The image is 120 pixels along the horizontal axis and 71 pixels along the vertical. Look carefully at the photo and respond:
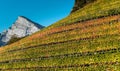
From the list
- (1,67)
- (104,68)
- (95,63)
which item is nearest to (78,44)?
(95,63)

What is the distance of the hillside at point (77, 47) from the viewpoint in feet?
148

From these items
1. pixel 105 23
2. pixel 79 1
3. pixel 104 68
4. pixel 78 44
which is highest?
pixel 79 1

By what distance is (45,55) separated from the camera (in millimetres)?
56625

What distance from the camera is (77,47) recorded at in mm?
53250

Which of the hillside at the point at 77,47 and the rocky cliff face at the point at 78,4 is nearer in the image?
the hillside at the point at 77,47

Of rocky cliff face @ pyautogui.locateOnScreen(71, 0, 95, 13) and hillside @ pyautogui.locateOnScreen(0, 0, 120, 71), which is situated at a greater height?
rocky cliff face @ pyautogui.locateOnScreen(71, 0, 95, 13)

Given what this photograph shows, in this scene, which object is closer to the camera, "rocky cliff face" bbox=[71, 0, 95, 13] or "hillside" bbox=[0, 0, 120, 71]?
"hillside" bbox=[0, 0, 120, 71]

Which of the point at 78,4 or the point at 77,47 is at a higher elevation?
the point at 78,4

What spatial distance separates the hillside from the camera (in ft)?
148

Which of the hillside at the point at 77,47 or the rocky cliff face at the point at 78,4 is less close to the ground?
the rocky cliff face at the point at 78,4

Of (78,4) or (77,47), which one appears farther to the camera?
(78,4)

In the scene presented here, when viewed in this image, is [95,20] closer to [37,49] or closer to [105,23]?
[105,23]

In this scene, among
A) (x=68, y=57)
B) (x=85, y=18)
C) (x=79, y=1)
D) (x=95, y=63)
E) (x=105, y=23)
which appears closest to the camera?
(x=95, y=63)

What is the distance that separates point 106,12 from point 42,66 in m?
21.0
